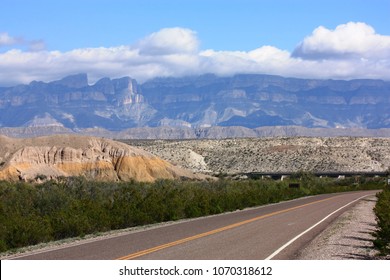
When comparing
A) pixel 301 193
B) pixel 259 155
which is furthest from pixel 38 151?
pixel 259 155

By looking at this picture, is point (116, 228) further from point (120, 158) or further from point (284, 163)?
point (284, 163)

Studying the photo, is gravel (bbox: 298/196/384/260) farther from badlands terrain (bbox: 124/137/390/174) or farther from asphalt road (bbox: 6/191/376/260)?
badlands terrain (bbox: 124/137/390/174)

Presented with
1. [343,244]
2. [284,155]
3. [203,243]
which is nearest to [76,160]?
[203,243]

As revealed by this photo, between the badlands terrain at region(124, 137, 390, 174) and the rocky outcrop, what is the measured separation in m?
46.8

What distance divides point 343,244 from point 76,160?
6357cm

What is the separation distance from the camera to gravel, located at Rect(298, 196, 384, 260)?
57.7 feet

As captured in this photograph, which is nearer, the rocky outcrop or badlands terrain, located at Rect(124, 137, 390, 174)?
the rocky outcrop

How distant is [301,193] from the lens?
69.1 meters

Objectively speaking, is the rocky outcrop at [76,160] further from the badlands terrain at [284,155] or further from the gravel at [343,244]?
the gravel at [343,244]

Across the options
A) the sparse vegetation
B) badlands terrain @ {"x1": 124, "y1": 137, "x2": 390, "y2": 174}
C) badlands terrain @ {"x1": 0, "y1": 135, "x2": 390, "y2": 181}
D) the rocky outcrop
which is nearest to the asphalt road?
the sparse vegetation

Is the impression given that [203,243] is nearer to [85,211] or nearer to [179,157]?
[85,211]

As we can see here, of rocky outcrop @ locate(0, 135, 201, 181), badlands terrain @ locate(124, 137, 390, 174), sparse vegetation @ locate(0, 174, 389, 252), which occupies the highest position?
sparse vegetation @ locate(0, 174, 389, 252)

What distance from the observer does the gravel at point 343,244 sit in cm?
1758
